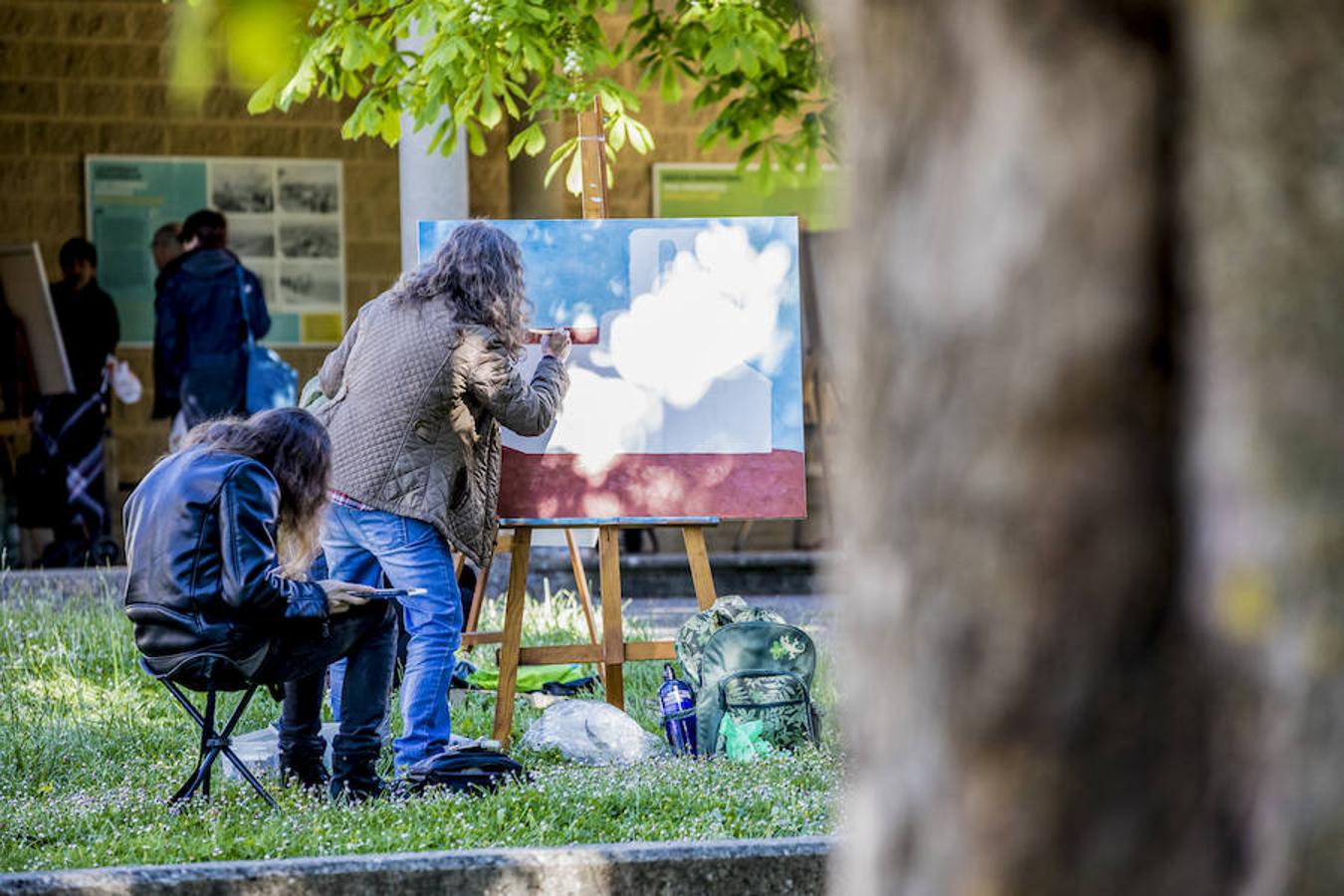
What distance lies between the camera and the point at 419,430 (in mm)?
5016

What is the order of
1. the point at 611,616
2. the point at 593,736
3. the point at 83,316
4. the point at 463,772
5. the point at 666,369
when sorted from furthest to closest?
the point at 83,316 → the point at 666,369 → the point at 611,616 → the point at 593,736 → the point at 463,772

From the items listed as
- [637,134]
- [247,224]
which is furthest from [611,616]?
[247,224]

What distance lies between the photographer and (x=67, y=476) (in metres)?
9.85

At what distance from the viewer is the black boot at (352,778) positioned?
15.4 ft

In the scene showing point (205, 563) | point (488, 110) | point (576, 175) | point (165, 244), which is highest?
point (488, 110)

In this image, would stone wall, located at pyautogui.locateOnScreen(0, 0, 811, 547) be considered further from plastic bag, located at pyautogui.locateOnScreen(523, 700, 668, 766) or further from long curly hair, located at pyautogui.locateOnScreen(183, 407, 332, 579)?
long curly hair, located at pyautogui.locateOnScreen(183, 407, 332, 579)

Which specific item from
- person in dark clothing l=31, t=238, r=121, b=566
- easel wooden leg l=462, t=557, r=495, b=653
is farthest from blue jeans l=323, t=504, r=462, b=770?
person in dark clothing l=31, t=238, r=121, b=566

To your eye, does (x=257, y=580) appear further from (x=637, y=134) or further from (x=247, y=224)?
(x=247, y=224)

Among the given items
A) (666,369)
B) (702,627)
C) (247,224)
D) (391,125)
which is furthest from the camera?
(247,224)

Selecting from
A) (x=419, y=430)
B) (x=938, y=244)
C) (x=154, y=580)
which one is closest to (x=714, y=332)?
(x=419, y=430)

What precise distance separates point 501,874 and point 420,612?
1.35 m

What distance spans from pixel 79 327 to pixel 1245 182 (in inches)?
379

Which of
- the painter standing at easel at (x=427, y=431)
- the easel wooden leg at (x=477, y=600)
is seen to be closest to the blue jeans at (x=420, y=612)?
the painter standing at easel at (x=427, y=431)

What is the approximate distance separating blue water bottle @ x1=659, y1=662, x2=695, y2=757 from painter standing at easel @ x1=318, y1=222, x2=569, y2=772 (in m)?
0.80
